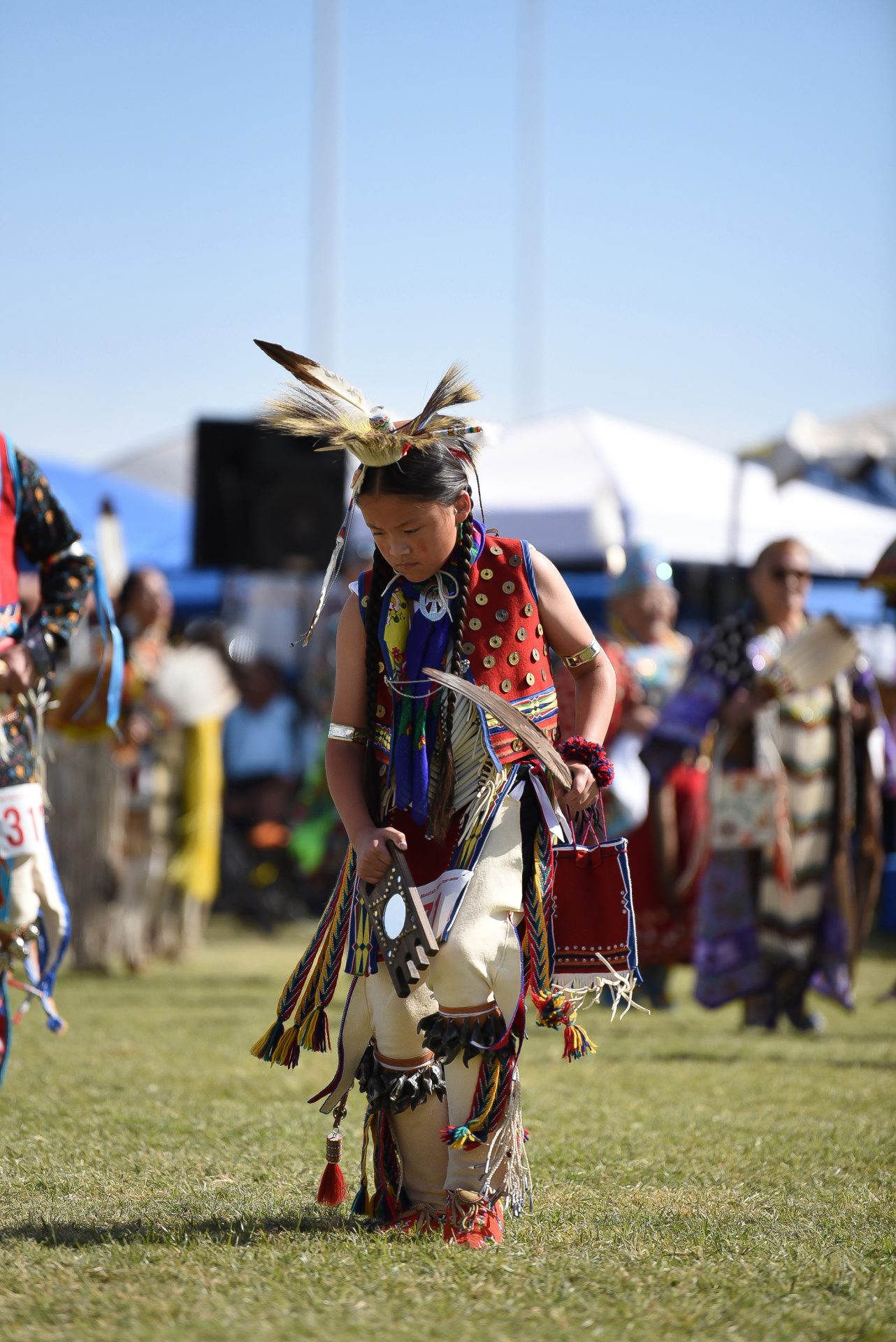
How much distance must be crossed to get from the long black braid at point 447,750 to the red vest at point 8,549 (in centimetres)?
125

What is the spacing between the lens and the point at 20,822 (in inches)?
142

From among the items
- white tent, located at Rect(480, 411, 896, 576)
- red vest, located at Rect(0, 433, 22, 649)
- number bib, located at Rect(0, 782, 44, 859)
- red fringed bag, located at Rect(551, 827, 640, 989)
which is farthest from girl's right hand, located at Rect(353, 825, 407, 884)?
white tent, located at Rect(480, 411, 896, 576)

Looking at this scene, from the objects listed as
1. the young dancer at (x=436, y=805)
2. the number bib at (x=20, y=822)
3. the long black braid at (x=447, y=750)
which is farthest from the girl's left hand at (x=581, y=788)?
the number bib at (x=20, y=822)

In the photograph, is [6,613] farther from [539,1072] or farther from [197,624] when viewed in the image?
[197,624]

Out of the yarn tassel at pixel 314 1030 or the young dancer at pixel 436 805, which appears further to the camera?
the yarn tassel at pixel 314 1030

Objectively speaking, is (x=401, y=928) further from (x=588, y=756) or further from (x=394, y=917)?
(x=588, y=756)

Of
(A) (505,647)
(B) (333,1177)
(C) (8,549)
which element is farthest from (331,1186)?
(C) (8,549)

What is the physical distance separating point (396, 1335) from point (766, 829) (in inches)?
156

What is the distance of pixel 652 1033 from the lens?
5.98 metres

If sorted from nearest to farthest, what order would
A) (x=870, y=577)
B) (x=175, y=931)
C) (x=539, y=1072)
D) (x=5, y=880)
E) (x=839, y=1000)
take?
(x=5, y=880) < (x=539, y=1072) < (x=839, y=1000) < (x=870, y=577) < (x=175, y=931)

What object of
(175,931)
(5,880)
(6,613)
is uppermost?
(6,613)

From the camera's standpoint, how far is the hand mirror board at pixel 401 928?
9.01ft

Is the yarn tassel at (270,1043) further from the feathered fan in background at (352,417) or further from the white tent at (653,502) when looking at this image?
the white tent at (653,502)

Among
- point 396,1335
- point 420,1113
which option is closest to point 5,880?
point 420,1113
